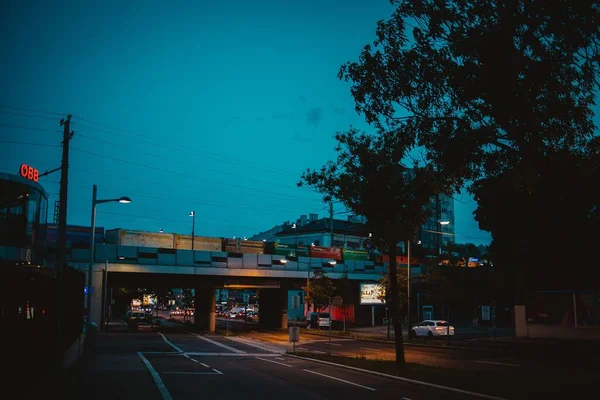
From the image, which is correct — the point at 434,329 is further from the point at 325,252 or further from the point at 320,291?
the point at 325,252

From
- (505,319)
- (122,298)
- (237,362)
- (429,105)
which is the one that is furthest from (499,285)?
(122,298)

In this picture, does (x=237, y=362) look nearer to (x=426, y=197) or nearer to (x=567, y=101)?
(x=426, y=197)

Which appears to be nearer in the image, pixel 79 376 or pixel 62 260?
pixel 79 376

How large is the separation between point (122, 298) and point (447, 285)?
242ft

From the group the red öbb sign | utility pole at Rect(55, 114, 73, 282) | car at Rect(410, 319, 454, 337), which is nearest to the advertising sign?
car at Rect(410, 319, 454, 337)

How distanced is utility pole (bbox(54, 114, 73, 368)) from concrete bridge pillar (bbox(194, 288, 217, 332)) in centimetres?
4380

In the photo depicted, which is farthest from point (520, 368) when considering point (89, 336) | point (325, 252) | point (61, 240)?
point (325, 252)

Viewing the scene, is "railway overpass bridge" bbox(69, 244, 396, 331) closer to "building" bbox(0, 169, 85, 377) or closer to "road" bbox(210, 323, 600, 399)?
"building" bbox(0, 169, 85, 377)

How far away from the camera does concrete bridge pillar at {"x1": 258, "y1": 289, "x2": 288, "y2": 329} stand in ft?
221

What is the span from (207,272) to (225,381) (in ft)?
119

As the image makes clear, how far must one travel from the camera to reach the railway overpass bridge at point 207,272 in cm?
4644

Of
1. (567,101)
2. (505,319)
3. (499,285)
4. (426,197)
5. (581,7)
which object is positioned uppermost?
(581,7)

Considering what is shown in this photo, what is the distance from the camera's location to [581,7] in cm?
1200

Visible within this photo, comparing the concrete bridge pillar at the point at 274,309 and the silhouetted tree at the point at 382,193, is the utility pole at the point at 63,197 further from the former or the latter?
the concrete bridge pillar at the point at 274,309
